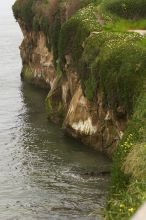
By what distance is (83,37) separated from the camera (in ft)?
131

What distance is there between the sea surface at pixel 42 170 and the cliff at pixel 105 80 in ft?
5.07

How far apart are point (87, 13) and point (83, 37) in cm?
422

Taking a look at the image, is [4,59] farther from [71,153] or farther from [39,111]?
[71,153]

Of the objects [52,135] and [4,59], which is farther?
[4,59]

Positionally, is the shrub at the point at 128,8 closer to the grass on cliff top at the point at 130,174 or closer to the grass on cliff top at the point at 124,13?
the grass on cliff top at the point at 124,13

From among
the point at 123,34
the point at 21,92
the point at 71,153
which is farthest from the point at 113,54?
the point at 21,92

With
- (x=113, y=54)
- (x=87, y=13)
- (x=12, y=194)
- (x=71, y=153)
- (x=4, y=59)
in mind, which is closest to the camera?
(x=12, y=194)

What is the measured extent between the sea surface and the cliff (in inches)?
60.8

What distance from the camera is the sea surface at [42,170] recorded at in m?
27.3

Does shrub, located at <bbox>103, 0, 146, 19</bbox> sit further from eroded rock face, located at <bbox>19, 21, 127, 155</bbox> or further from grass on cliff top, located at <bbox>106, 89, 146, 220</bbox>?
grass on cliff top, located at <bbox>106, 89, 146, 220</bbox>

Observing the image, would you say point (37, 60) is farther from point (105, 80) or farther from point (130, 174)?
point (130, 174)

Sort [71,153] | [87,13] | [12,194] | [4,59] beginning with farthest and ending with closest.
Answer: [4,59] < [87,13] < [71,153] < [12,194]

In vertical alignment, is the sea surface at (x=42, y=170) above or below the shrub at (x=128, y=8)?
below

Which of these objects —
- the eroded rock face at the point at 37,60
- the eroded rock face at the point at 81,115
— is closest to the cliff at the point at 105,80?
the eroded rock face at the point at 81,115
